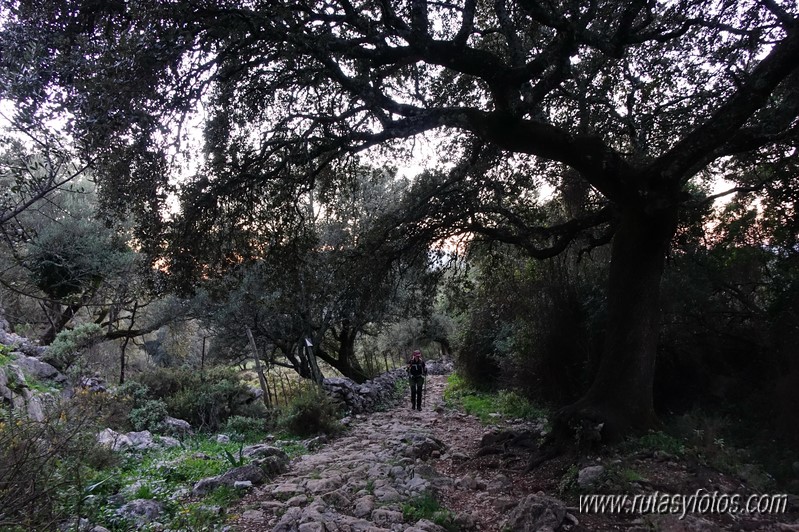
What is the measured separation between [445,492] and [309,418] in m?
5.84

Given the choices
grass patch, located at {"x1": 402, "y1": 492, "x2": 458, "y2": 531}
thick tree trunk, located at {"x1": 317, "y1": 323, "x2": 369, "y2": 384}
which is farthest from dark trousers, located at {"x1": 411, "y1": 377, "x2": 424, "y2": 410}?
grass patch, located at {"x1": 402, "y1": 492, "x2": 458, "y2": 531}

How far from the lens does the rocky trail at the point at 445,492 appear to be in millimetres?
4883

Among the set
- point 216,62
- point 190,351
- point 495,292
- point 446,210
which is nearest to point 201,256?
point 216,62

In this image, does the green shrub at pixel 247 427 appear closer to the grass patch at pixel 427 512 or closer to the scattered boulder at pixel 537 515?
the grass patch at pixel 427 512

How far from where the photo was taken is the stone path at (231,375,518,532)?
17.0 ft

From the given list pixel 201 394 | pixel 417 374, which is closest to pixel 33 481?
pixel 201 394

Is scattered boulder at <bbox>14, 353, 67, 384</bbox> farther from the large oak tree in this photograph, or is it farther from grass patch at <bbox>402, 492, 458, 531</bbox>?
grass patch at <bbox>402, 492, 458, 531</bbox>

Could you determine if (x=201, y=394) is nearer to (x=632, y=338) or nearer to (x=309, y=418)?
(x=309, y=418)

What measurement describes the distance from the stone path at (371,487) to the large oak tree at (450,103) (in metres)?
2.35

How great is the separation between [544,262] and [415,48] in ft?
21.4

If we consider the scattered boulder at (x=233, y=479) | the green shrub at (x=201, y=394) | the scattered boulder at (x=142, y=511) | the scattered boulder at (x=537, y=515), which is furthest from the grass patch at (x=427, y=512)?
the green shrub at (x=201, y=394)

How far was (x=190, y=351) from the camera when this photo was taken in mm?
24969

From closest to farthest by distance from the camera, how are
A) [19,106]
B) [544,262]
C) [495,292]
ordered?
[19,106], [544,262], [495,292]

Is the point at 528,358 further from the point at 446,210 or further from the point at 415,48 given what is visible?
the point at 415,48
